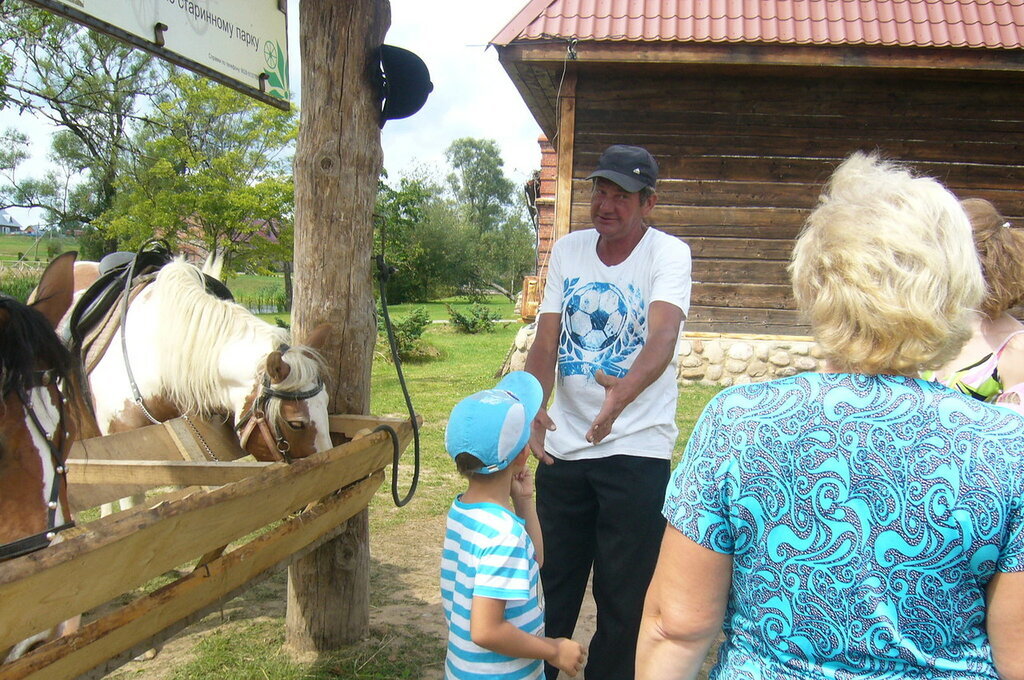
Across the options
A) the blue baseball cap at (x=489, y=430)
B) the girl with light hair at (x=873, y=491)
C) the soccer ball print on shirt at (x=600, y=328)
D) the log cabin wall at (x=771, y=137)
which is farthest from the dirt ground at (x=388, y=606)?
the log cabin wall at (x=771, y=137)

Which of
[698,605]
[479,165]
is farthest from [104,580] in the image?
[479,165]

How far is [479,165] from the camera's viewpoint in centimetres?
6488

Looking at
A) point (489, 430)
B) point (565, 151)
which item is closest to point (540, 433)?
point (489, 430)

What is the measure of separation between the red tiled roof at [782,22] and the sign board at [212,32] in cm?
459

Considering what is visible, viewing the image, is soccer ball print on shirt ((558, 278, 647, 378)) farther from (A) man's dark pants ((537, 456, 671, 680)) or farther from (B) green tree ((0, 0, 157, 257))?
(B) green tree ((0, 0, 157, 257))

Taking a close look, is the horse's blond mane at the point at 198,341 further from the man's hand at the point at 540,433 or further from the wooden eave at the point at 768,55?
the wooden eave at the point at 768,55

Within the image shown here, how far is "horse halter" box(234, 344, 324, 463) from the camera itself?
2.75m

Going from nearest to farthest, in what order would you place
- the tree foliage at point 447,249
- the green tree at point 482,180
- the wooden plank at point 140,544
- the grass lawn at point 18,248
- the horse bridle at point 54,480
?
1. the wooden plank at point 140,544
2. the horse bridle at point 54,480
3. the grass lawn at point 18,248
4. the tree foliage at point 447,249
5. the green tree at point 482,180

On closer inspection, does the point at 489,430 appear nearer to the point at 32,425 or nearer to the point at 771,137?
the point at 32,425

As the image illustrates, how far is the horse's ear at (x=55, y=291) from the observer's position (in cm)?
196

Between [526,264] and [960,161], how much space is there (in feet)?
127

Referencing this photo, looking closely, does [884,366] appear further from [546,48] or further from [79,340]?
[546,48]

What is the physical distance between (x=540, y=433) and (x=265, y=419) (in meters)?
1.12

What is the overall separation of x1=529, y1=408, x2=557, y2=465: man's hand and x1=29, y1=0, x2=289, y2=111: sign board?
150 centimetres
